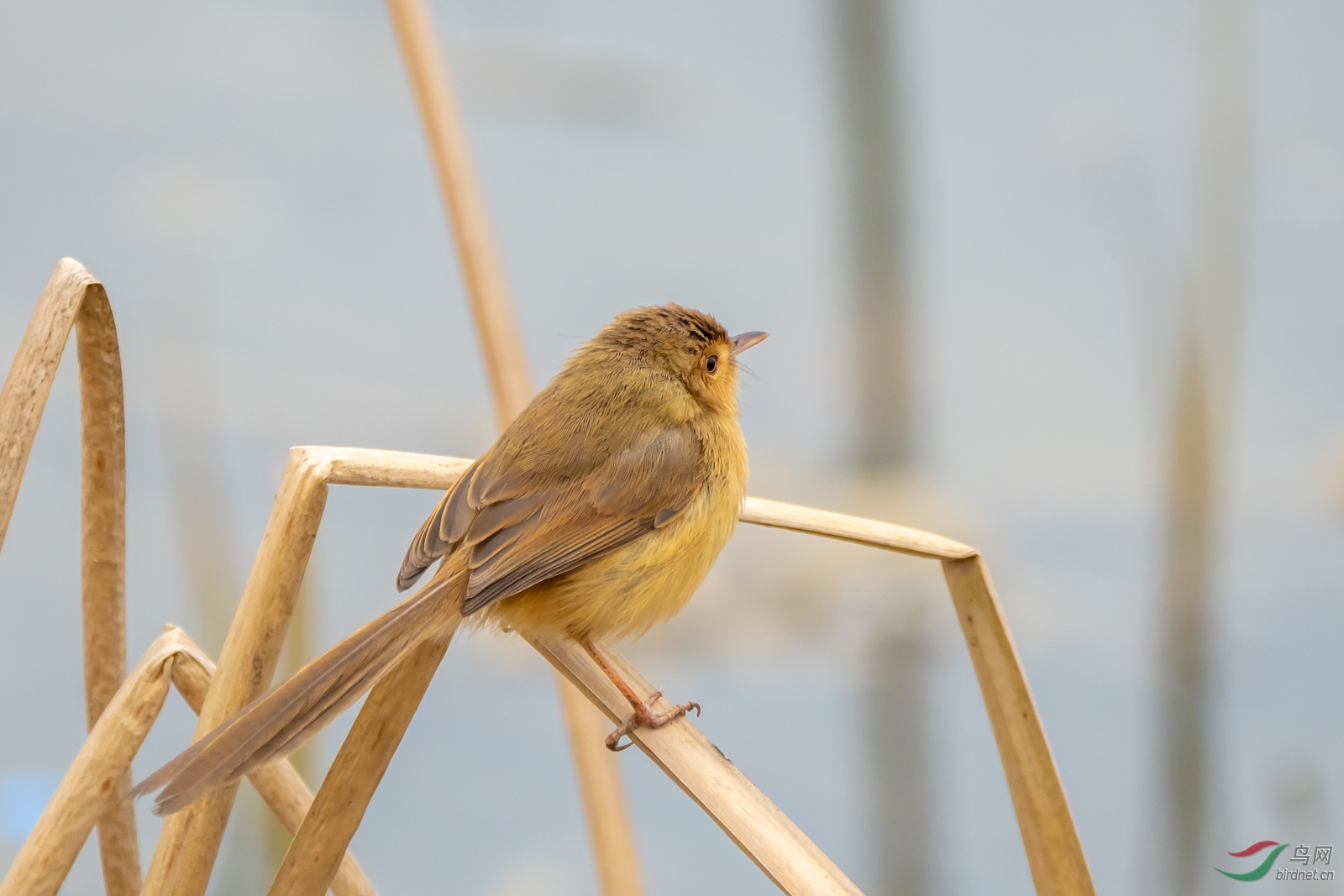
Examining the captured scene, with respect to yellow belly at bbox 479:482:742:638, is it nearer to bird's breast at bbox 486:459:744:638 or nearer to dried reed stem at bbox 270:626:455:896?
bird's breast at bbox 486:459:744:638

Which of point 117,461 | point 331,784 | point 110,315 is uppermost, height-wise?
point 110,315

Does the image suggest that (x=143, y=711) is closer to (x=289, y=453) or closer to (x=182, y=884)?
(x=182, y=884)

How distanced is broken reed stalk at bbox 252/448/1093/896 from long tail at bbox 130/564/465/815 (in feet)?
0.32

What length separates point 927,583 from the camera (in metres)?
4.48

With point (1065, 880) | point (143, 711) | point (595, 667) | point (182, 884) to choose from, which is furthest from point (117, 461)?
point (1065, 880)

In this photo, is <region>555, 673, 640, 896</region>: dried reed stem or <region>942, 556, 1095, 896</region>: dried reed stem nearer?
<region>942, 556, 1095, 896</region>: dried reed stem

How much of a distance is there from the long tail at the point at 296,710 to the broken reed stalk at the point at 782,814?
0.10 metres

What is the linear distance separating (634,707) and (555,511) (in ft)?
1.30

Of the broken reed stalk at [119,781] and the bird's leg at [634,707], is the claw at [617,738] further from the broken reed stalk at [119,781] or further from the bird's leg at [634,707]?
the broken reed stalk at [119,781]

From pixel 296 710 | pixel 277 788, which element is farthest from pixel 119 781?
pixel 296 710

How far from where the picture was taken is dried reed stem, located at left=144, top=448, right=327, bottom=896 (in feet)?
4.75

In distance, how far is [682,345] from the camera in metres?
2.40

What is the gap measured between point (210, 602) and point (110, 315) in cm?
112

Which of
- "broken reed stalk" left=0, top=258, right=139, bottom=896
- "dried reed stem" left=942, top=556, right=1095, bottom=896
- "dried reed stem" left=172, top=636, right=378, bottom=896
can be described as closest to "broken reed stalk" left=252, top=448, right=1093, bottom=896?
"dried reed stem" left=942, top=556, right=1095, bottom=896
